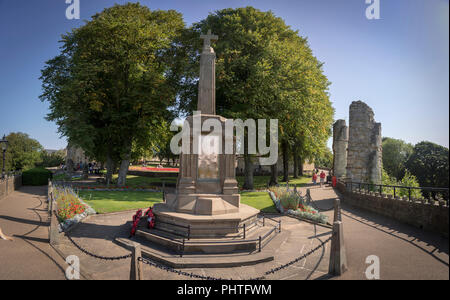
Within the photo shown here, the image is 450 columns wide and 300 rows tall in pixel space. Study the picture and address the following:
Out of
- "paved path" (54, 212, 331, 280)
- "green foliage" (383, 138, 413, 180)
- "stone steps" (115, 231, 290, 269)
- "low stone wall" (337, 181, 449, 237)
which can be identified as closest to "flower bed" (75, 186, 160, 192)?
"paved path" (54, 212, 331, 280)

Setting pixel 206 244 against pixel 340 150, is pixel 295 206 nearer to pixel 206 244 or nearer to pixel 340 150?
pixel 206 244

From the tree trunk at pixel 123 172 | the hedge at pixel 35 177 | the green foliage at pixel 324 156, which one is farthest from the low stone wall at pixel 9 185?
the green foliage at pixel 324 156

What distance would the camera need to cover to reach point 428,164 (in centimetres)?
3256

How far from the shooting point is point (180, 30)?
2508 cm

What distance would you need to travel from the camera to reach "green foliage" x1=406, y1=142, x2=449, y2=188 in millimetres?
30219

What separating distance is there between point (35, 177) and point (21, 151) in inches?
1543

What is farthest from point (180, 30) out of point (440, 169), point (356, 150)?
point (440, 169)

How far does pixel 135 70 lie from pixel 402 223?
2132cm

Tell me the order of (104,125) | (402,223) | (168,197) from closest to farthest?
(402,223) < (168,197) < (104,125)

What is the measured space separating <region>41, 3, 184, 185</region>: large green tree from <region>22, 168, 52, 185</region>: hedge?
7.72 metres

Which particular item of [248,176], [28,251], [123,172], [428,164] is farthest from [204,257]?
[428,164]
